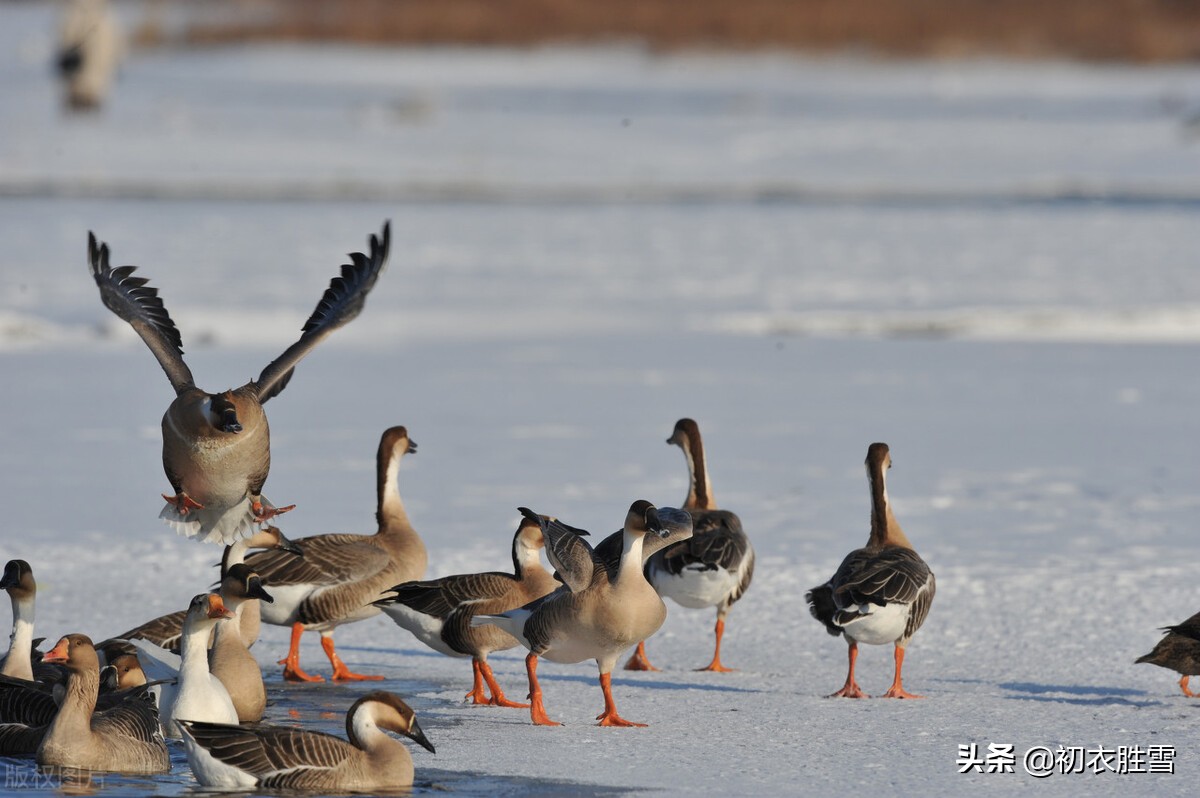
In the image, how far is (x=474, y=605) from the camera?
6.59m

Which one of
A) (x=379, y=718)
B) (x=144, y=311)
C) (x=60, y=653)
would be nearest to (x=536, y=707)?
(x=379, y=718)

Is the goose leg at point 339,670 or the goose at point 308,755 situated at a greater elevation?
the goose leg at point 339,670

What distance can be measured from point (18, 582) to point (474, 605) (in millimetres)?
1650

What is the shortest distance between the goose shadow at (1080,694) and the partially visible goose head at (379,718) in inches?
91.0

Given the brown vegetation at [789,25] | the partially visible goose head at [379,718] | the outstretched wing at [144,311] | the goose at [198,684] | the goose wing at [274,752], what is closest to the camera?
the goose wing at [274,752]

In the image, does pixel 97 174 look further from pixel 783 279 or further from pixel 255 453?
pixel 255 453

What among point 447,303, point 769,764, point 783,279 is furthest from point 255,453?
point 783,279

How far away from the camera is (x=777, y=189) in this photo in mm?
25891

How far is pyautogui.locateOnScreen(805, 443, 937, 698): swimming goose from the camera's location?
20.7 ft

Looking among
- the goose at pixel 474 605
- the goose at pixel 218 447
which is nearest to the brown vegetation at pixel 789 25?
the goose at pixel 218 447

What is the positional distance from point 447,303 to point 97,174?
11.8 m

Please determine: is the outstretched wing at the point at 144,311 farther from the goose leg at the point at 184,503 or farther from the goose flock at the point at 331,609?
the goose leg at the point at 184,503

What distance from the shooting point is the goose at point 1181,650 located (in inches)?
241

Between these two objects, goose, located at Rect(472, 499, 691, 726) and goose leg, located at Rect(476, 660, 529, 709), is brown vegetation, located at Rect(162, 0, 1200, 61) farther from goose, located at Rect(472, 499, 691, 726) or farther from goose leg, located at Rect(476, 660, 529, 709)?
goose, located at Rect(472, 499, 691, 726)
